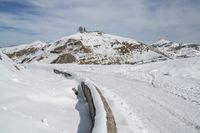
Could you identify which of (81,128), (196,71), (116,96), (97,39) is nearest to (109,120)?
(81,128)

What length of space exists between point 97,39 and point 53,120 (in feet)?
237

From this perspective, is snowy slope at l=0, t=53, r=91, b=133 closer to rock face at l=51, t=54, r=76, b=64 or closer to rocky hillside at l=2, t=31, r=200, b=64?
rocky hillside at l=2, t=31, r=200, b=64

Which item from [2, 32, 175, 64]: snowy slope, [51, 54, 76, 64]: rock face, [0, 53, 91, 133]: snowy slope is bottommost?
[0, 53, 91, 133]: snowy slope

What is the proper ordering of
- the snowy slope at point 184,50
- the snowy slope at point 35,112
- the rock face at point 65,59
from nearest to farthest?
the snowy slope at point 35,112
the rock face at point 65,59
the snowy slope at point 184,50

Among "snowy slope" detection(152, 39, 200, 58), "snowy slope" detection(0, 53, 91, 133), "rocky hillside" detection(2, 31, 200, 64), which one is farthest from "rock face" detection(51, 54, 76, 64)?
"snowy slope" detection(0, 53, 91, 133)

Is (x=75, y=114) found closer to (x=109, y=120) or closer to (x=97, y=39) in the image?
(x=109, y=120)

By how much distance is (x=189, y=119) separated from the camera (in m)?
8.41

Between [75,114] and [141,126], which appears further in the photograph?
[75,114]

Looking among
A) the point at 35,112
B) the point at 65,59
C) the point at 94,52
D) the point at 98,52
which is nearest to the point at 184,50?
the point at 98,52

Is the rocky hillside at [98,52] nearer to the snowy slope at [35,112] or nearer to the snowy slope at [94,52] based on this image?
the snowy slope at [94,52]

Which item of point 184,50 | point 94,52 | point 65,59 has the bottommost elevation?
point 65,59

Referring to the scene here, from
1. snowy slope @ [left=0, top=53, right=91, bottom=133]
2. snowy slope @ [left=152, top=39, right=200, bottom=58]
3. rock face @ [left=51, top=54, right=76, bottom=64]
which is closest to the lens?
snowy slope @ [left=0, top=53, right=91, bottom=133]

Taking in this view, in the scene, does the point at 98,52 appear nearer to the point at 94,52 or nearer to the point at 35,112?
the point at 94,52

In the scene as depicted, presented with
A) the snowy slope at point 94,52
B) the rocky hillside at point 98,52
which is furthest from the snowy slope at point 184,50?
the snowy slope at point 94,52
